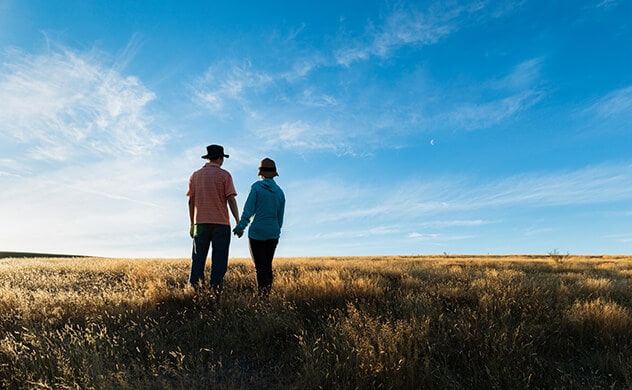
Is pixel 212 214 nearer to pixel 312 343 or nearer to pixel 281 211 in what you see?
pixel 281 211

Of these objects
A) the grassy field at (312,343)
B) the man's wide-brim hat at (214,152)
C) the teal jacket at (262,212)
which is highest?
the man's wide-brim hat at (214,152)

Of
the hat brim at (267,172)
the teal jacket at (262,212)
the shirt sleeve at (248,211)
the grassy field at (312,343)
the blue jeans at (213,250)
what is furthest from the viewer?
the hat brim at (267,172)

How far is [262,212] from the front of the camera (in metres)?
6.48

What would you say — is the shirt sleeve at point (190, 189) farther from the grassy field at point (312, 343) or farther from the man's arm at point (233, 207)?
the grassy field at point (312, 343)

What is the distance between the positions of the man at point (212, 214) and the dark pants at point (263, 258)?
0.63m

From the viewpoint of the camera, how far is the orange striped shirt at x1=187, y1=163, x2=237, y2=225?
6684 mm

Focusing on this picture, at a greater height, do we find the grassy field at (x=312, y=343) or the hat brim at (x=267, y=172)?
the hat brim at (x=267, y=172)

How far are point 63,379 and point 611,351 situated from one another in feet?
19.0

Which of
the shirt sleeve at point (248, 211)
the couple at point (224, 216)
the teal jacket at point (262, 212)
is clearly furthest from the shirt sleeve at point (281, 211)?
the shirt sleeve at point (248, 211)

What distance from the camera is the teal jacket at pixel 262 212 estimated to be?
6.42m

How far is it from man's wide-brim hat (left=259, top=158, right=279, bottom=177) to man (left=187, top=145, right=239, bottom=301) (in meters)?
0.62

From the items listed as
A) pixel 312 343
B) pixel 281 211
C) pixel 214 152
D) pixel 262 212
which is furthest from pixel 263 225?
pixel 312 343

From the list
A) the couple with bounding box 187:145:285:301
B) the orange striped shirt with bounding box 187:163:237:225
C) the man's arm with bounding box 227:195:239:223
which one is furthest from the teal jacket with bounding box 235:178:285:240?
the orange striped shirt with bounding box 187:163:237:225

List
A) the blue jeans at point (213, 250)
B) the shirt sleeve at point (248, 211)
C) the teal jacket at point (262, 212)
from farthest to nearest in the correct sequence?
the blue jeans at point (213, 250) < the teal jacket at point (262, 212) < the shirt sleeve at point (248, 211)
